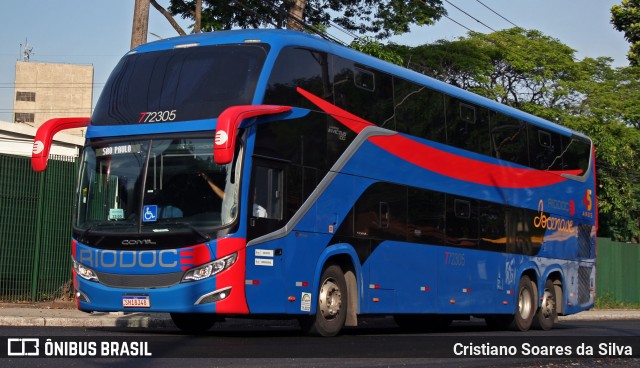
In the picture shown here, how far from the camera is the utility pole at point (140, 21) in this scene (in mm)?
21547

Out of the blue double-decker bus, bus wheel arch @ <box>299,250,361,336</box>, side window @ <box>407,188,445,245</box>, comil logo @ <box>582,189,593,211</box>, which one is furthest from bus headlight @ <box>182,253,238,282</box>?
comil logo @ <box>582,189,593,211</box>

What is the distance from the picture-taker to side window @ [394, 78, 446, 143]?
17328 mm

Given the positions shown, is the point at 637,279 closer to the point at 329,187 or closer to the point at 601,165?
the point at 601,165

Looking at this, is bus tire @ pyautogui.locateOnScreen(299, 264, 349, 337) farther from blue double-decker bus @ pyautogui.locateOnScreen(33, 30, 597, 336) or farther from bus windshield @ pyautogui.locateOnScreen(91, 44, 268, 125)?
bus windshield @ pyautogui.locateOnScreen(91, 44, 268, 125)

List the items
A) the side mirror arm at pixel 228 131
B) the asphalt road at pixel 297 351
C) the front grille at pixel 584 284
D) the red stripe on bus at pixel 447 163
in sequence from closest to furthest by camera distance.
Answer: the asphalt road at pixel 297 351 < the side mirror arm at pixel 228 131 < the red stripe on bus at pixel 447 163 < the front grille at pixel 584 284

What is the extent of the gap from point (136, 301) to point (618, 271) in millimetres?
30933

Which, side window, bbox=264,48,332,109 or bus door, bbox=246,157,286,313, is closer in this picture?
bus door, bbox=246,157,286,313

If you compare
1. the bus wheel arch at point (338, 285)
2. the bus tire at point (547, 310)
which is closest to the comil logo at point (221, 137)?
the bus wheel arch at point (338, 285)

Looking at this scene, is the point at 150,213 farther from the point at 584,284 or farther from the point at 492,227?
the point at 584,284

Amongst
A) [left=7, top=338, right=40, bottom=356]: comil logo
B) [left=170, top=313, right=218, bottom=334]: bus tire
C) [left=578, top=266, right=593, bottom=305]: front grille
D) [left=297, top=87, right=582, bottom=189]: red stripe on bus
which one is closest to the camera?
[left=7, top=338, right=40, bottom=356]: comil logo

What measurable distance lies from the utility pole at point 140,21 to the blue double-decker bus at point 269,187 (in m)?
6.35

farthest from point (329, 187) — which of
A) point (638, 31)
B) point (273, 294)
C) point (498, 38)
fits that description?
point (498, 38)

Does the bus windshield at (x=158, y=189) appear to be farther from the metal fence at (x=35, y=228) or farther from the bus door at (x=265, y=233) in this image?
the metal fence at (x=35, y=228)

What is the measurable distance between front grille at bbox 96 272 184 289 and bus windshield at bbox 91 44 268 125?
215cm
